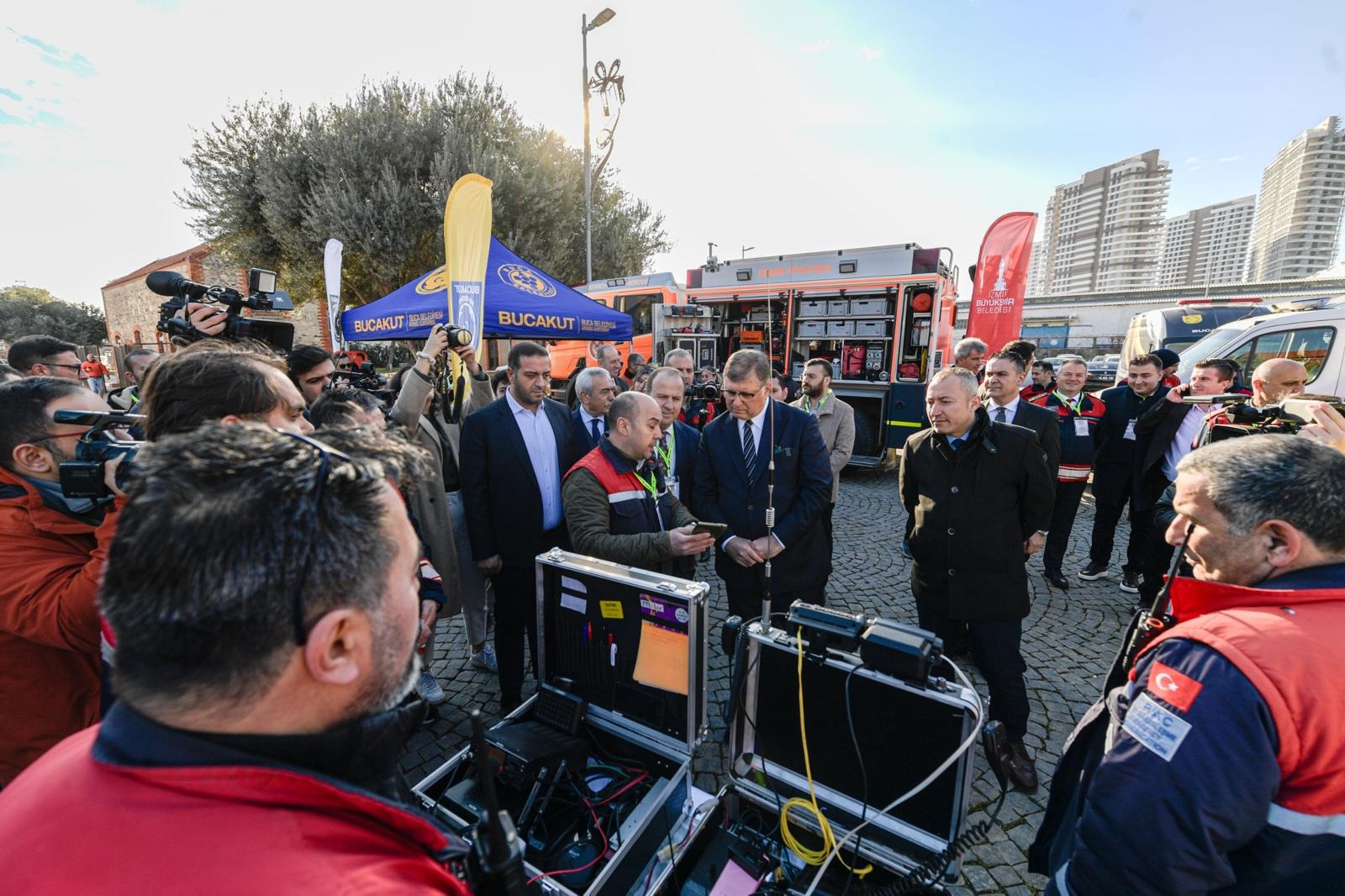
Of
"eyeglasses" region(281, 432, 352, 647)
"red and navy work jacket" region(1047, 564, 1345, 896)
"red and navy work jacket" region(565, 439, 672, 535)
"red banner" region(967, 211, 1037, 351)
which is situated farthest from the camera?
"red banner" region(967, 211, 1037, 351)

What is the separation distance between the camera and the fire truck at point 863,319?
8.23 m

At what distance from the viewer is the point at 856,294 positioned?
29.2 feet

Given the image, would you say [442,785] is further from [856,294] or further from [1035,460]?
[856,294]

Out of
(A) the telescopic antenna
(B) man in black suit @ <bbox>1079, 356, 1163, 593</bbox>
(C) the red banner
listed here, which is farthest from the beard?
(C) the red banner

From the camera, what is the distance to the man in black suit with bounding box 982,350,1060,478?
384 cm

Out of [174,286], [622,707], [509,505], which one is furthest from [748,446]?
[174,286]

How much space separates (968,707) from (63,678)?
112 inches

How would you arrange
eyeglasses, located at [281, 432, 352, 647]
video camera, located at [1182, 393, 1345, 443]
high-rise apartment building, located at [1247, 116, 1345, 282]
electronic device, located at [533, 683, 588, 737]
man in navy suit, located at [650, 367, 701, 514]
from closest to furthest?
eyeglasses, located at [281, 432, 352, 647] → electronic device, located at [533, 683, 588, 737] → video camera, located at [1182, 393, 1345, 443] → man in navy suit, located at [650, 367, 701, 514] → high-rise apartment building, located at [1247, 116, 1345, 282]

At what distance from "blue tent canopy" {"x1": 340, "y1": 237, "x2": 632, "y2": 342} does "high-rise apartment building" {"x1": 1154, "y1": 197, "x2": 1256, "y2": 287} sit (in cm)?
13043

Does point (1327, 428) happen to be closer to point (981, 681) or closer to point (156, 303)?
point (981, 681)

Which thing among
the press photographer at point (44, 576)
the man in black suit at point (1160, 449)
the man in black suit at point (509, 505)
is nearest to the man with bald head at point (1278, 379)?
the man in black suit at point (1160, 449)

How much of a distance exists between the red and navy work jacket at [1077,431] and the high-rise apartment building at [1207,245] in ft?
421

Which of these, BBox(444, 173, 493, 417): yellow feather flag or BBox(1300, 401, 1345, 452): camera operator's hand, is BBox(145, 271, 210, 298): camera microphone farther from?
BBox(1300, 401, 1345, 452): camera operator's hand

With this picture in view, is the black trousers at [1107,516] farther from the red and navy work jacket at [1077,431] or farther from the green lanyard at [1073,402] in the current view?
the green lanyard at [1073,402]
